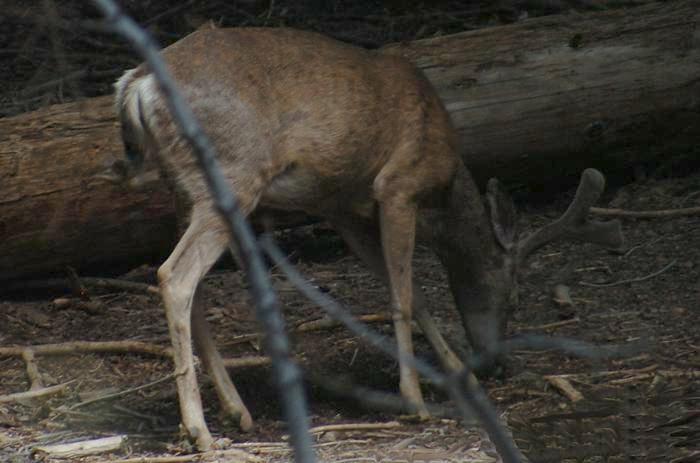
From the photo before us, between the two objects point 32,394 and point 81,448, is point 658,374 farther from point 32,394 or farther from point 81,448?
point 32,394

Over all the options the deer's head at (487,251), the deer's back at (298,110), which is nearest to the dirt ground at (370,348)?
the deer's head at (487,251)

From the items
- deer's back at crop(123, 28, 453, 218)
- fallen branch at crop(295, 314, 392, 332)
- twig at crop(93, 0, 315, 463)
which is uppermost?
twig at crop(93, 0, 315, 463)

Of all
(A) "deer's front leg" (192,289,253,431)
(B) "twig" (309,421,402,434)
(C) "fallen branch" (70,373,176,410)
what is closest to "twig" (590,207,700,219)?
(B) "twig" (309,421,402,434)

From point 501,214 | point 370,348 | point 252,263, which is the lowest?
point 370,348

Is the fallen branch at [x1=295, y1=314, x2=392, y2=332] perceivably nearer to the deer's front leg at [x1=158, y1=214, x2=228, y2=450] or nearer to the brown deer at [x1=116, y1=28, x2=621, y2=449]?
the brown deer at [x1=116, y1=28, x2=621, y2=449]

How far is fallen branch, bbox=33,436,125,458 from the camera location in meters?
4.61

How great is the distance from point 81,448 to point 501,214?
245 centimetres

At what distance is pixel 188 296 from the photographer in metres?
4.90

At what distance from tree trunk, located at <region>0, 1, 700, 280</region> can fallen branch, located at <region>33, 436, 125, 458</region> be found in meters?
2.17

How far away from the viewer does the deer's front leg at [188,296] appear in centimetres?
482

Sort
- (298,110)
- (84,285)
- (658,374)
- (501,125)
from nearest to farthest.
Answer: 1. (298,110)
2. (658,374)
3. (84,285)
4. (501,125)

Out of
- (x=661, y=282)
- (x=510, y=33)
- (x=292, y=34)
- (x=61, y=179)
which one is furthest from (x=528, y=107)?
(x=61, y=179)

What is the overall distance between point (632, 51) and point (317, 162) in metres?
3.17

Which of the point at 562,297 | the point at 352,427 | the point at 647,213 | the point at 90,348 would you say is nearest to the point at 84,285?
the point at 90,348
